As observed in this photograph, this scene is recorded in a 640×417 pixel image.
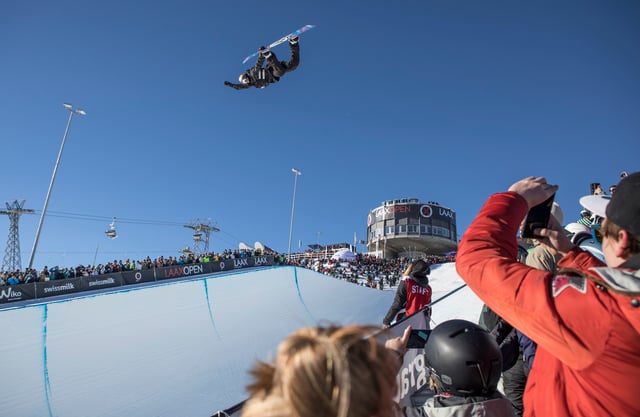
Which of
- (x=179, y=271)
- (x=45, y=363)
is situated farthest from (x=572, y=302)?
(x=179, y=271)

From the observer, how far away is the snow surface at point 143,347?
194 inches

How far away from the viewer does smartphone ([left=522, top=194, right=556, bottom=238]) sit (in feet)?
4.11

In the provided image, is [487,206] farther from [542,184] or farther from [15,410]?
[15,410]

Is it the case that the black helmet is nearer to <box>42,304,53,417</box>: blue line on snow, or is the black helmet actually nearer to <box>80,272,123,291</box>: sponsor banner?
<box>42,304,53,417</box>: blue line on snow

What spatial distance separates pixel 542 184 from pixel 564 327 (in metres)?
0.55

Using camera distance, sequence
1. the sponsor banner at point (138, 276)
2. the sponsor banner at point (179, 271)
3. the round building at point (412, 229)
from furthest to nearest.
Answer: the round building at point (412, 229)
the sponsor banner at point (179, 271)
the sponsor banner at point (138, 276)

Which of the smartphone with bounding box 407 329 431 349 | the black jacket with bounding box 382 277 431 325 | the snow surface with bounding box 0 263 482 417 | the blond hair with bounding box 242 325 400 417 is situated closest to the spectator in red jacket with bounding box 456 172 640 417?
the blond hair with bounding box 242 325 400 417

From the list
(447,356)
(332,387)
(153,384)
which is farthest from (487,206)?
(153,384)

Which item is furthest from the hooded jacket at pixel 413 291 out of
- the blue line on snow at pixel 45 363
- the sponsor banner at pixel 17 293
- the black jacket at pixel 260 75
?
the sponsor banner at pixel 17 293

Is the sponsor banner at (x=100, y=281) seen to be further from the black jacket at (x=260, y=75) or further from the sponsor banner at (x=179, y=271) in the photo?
the black jacket at (x=260, y=75)

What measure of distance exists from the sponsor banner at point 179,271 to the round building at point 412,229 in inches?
1517

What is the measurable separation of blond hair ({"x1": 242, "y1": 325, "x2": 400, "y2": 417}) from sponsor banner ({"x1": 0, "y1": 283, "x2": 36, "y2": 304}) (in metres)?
22.0

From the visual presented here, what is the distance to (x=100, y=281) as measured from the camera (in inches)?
781

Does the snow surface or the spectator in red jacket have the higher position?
the spectator in red jacket
